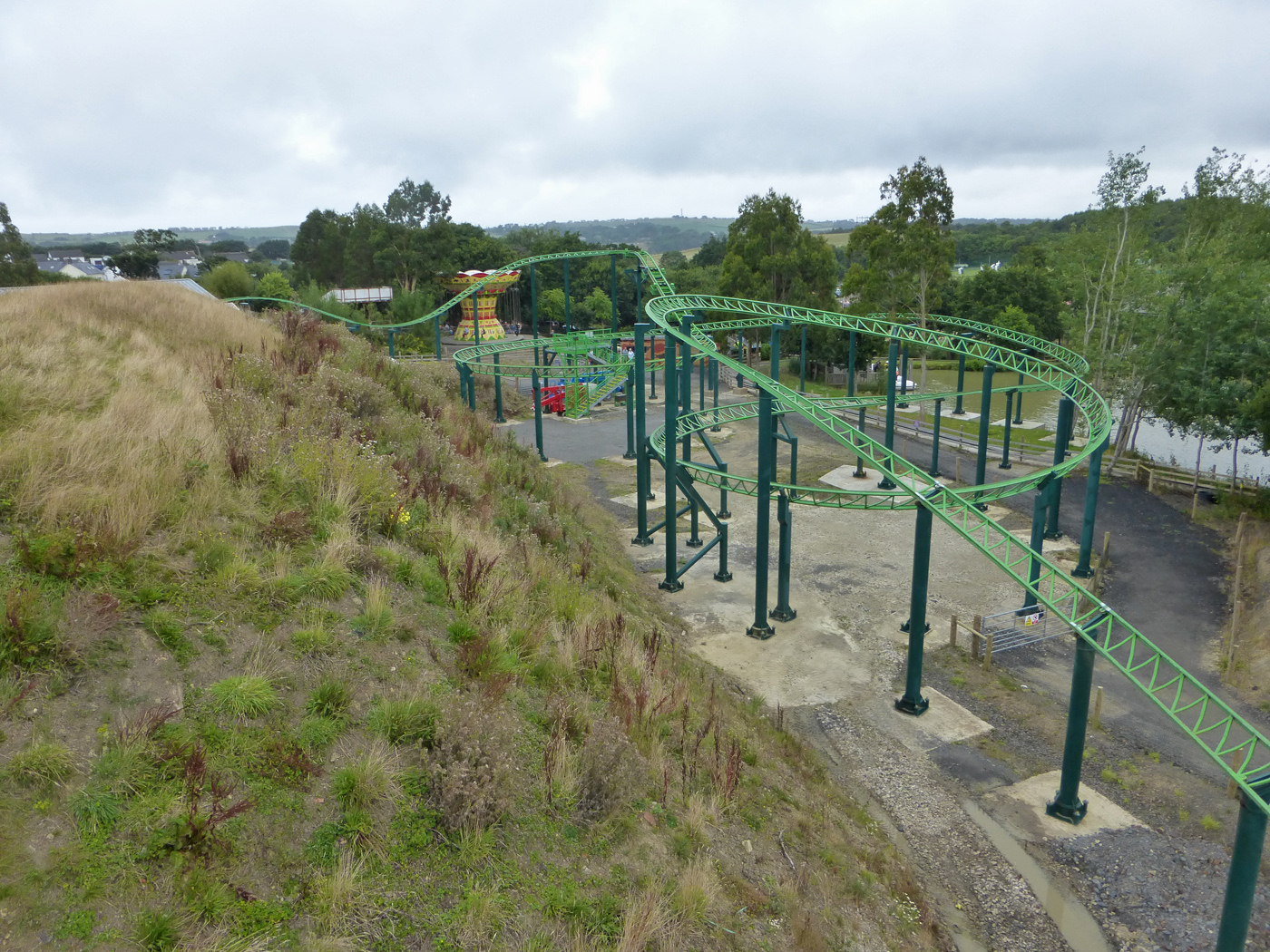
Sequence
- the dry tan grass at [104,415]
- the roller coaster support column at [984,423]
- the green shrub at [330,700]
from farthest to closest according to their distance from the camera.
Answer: the roller coaster support column at [984,423] < the dry tan grass at [104,415] < the green shrub at [330,700]

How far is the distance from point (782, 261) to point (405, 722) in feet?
139

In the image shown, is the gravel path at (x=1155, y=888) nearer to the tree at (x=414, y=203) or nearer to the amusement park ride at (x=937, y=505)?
the amusement park ride at (x=937, y=505)

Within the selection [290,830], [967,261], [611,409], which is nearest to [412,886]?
[290,830]

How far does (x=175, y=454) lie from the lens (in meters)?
8.53

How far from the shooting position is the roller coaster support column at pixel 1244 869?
741 cm

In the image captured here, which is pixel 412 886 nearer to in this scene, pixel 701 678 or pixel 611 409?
pixel 701 678

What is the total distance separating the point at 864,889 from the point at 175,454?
879cm

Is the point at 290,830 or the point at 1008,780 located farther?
the point at 1008,780

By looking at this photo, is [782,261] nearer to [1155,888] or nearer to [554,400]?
[554,400]

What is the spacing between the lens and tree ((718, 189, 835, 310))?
45250 mm

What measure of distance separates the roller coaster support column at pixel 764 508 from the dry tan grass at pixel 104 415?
376 inches

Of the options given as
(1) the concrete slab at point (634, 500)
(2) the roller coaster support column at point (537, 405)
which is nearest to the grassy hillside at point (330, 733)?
(1) the concrete slab at point (634, 500)

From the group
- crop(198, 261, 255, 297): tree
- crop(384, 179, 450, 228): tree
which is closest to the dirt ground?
crop(198, 261, 255, 297): tree

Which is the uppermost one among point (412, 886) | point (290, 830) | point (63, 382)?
point (63, 382)
